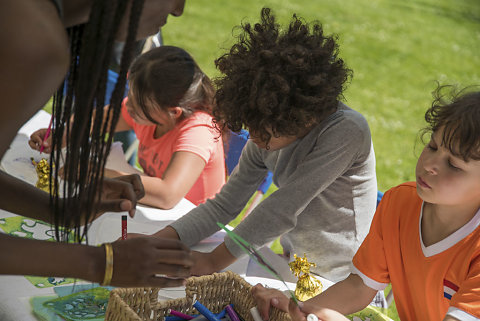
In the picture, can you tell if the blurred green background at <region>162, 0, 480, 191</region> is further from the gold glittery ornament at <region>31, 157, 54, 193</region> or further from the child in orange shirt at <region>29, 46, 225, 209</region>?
the gold glittery ornament at <region>31, 157, 54, 193</region>

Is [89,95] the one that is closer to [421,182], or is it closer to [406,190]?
[421,182]

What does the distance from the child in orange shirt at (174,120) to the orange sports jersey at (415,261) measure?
61 cm

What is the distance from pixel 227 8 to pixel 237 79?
5.92 m

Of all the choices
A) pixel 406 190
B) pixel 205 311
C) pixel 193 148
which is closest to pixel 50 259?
pixel 205 311

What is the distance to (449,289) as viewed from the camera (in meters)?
1.15

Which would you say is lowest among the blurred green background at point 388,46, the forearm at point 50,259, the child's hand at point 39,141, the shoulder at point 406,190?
the blurred green background at point 388,46

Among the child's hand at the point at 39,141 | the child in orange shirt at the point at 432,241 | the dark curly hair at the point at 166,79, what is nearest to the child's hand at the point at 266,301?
the child in orange shirt at the point at 432,241

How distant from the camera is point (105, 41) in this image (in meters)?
0.76

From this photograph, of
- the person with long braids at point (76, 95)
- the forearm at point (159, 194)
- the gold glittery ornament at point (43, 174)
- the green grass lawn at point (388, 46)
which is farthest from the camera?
the green grass lawn at point (388, 46)

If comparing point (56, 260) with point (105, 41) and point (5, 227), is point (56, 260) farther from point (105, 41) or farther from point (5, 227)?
point (5, 227)

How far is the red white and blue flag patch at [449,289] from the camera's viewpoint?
3.73ft

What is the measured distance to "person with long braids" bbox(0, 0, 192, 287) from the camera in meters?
0.64

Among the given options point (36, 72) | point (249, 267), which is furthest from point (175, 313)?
point (36, 72)

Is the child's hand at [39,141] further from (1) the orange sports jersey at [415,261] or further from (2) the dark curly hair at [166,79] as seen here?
(1) the orange sports jersey at [415,261]
